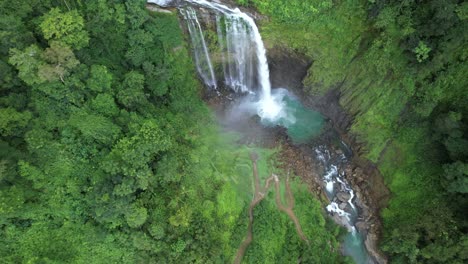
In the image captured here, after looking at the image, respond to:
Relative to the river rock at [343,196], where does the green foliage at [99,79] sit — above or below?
above

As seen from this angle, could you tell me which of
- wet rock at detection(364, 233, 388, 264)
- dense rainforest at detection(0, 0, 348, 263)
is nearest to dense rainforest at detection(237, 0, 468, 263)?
wet rock at detection(364, 233, 388, 264)

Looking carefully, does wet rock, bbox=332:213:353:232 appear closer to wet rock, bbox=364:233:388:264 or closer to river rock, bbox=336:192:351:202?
river rock, bbox=336:192:351:202

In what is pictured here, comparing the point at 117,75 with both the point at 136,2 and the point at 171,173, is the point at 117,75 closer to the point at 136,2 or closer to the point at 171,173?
the point at 136,2

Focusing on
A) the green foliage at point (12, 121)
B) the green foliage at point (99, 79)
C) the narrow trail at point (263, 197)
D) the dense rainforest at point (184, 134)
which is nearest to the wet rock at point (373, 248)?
the dense rainforest at point (184, 134)

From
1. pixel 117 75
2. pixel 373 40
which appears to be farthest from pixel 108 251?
pixel 373 40

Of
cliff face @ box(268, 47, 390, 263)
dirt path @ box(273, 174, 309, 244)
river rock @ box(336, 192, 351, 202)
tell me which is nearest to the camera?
dirt path @ box(273, 174, 309, 244)

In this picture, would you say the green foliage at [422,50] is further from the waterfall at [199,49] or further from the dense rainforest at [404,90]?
the waterfall at [199,49]

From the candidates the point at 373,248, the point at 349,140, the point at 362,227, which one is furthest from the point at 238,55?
the point at 373,248

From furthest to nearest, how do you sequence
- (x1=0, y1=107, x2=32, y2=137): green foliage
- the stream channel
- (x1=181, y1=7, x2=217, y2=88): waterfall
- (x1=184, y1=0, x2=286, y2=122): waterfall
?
the stream channel
(x1=184, y1=0, x2=286, y2=122): waterfall
(x1=181, y1=7, x2=217, y2=88): waterfall
(x1=0, y1=107, x2=32, y2=137): green foliage
